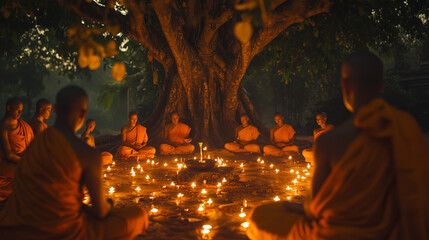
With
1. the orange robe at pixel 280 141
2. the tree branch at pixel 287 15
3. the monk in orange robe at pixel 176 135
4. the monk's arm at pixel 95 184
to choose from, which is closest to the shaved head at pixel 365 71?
the monk's arm at pixel 95 184

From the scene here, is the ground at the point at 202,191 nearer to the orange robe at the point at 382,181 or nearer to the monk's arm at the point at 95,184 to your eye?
the monk's arm at the point at 95,184

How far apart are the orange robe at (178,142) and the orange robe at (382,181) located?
9.41m

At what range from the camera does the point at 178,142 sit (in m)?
12.1

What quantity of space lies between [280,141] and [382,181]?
8.91 m

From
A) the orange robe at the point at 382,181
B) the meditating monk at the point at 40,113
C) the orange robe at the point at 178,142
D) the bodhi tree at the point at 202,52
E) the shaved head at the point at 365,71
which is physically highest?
the bodhi tree at the point at 202,52

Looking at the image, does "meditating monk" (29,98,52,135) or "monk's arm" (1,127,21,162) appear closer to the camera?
"monk's arm" (1,127,21,162)

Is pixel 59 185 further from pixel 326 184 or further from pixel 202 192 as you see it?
pixel 202 192

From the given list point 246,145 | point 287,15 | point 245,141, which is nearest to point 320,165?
point 287,15

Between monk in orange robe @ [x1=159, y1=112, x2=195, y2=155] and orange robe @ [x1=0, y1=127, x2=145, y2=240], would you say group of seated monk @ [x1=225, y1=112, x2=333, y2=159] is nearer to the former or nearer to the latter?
monk in orange robe @ [x1=159, y1=112, x2=195, y2=155]

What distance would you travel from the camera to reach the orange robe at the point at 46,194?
2.64m

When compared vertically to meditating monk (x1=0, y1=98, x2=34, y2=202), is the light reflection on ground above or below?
below

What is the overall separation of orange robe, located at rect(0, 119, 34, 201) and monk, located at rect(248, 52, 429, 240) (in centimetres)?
460

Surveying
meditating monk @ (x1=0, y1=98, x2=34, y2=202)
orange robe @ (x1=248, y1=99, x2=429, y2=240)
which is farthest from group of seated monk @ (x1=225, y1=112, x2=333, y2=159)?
orange robe @ (x1=248, y1=99, x2=429, y2=240)

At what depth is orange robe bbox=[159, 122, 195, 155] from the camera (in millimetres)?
11625
